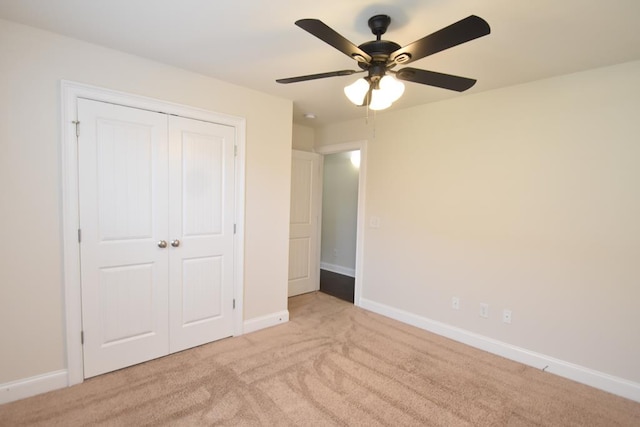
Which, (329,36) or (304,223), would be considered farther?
(304,223)

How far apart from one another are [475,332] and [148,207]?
3.22 meters

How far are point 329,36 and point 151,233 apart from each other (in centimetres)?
209

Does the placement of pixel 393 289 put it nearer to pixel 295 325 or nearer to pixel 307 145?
pixel 295 325

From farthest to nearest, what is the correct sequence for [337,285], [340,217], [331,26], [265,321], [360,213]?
[340,217], [337,285], [360,213], [265,321], [331,26]

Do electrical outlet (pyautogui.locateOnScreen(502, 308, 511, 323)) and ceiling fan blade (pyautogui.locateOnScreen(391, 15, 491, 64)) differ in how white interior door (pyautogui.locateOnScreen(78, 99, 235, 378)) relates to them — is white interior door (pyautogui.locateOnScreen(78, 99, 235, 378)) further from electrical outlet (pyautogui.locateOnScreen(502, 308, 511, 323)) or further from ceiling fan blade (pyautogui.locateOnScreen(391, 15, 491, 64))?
electrical outlet (pyautogui.locateOnScreen(502, 308, 511, 323))

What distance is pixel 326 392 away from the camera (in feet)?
7.28

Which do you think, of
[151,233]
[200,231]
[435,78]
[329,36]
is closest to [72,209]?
[151,233]

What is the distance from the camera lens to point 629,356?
2.27 m

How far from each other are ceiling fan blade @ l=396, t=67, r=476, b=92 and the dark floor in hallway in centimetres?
315

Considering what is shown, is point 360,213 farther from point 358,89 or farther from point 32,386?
point 32,386

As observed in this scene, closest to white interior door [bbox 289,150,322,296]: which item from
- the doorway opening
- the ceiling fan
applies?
the doorway opening

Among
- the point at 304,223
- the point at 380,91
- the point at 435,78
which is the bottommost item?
the point at 304,223

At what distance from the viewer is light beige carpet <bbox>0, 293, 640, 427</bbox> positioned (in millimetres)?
1960

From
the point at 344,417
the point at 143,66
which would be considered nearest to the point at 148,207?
the point at 143,66
